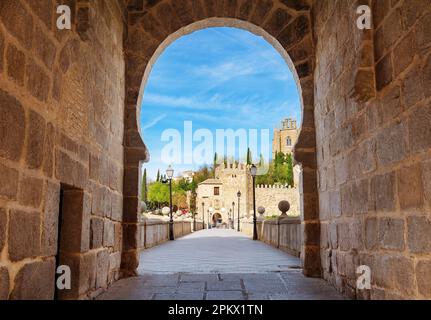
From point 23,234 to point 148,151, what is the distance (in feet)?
9.66

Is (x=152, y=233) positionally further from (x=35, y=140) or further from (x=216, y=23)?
(x=35, y=140)

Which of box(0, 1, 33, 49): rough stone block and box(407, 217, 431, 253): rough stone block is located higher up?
box(0, 1, 33, 49): rough stone block

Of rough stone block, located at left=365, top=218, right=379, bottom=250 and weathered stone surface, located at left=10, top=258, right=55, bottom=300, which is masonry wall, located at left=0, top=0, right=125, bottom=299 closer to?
weathered stone surface, located at left=10, top=258, right=55, bottom=300

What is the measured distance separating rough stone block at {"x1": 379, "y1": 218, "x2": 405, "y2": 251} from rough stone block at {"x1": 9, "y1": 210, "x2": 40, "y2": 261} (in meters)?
2.21

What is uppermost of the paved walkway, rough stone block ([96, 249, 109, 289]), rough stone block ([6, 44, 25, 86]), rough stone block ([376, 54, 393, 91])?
rough stone block ([376, 54, 393, 91])

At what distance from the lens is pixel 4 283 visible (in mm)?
1987

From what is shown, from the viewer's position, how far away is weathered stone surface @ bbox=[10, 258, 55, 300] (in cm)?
216

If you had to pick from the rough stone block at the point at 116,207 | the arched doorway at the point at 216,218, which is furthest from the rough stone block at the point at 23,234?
the arched doorway at the point at 216,218

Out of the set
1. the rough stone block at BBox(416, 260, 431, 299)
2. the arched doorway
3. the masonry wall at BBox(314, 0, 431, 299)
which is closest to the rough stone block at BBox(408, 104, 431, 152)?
the masonry wall at BBox(314, 0, 431, 299)

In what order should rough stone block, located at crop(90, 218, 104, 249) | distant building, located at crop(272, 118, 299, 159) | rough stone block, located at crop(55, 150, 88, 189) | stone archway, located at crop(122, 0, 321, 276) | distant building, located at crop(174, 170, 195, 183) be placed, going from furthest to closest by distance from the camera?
distant building, located at crop(174, 170, 195, 183) < distant building, located at crop(272, 118, 299, 159) < stone archway, located at crop(122, 0, 321, 276) < rough stone block, located at crop(90, 218, 104, 249) < rough stone block, located at crop(55, 150, 88, 189)

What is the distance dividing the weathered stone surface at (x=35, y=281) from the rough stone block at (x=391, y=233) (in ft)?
7.25

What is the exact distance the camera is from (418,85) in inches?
86.4
